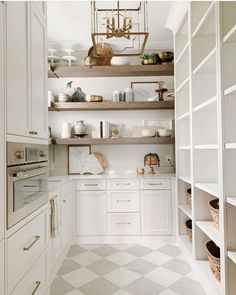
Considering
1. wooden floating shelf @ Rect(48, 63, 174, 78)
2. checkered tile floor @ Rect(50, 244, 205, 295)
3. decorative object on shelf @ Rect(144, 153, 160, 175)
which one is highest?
wooden floating shelf @ Rect(48, 63, 174, 78)

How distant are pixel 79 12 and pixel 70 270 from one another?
9.42 feet

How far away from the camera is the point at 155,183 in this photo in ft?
11.0

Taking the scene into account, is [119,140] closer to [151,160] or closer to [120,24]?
[151,160]

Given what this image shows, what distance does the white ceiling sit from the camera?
286 centimetres

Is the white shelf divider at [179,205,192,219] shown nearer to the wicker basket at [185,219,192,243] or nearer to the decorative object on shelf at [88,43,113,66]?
the wicker basket at [185,219,192,243]

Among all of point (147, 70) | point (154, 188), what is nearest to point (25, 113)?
point (154, 188)

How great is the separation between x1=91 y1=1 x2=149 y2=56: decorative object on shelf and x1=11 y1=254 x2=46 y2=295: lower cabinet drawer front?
1.72m

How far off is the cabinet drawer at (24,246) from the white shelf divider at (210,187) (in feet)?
4.20

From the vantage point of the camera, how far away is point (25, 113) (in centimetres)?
150

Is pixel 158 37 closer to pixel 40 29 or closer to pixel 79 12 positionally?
pixel 79 12

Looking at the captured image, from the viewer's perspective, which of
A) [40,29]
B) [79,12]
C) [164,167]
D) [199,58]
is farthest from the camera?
[164,167]

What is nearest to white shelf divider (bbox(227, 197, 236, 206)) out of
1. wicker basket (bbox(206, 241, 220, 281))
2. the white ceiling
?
wicker basket (bbox(206, 241, 220, 281))

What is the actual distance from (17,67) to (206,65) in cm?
167

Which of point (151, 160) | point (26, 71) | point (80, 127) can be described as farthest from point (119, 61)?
point (26, 71)
